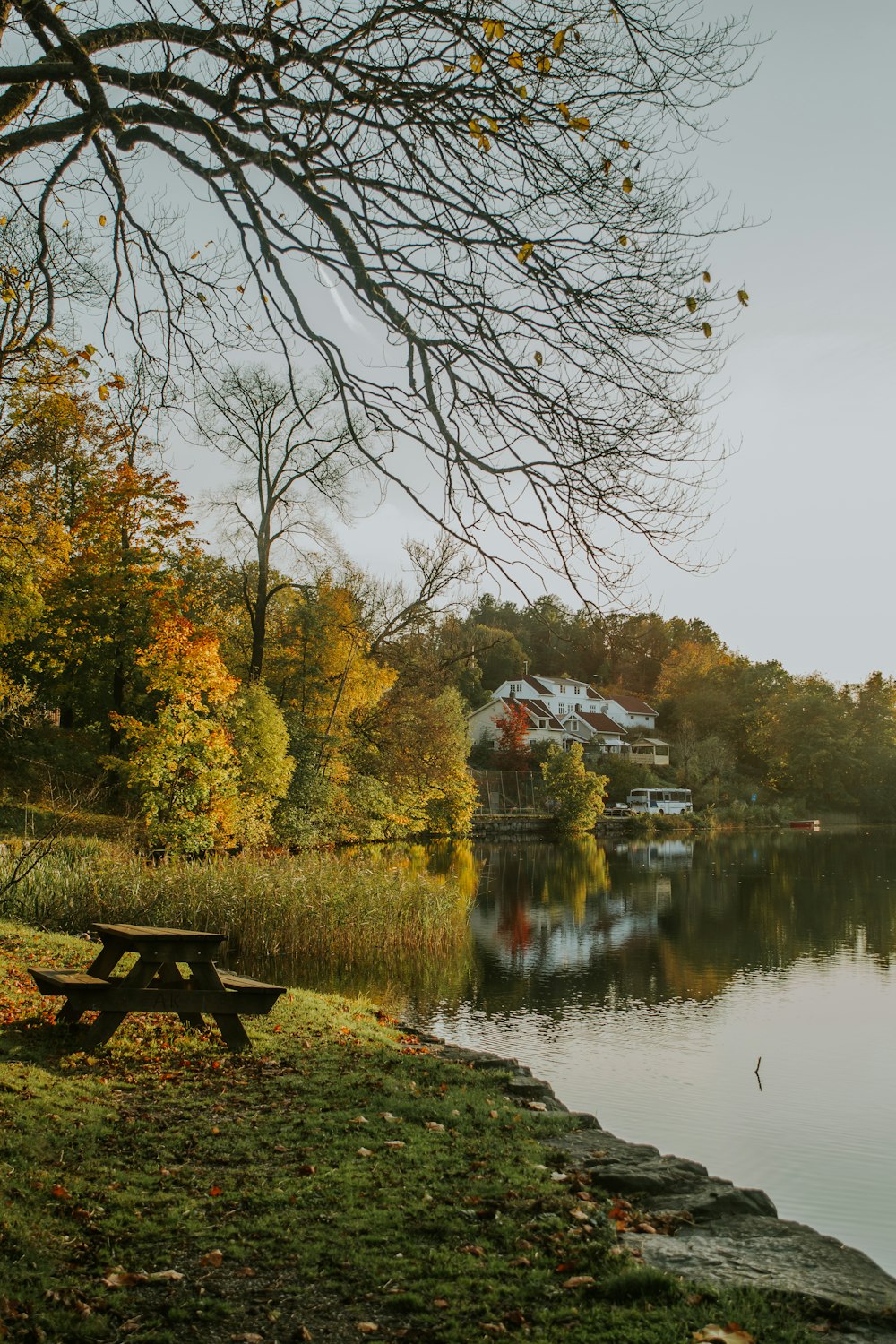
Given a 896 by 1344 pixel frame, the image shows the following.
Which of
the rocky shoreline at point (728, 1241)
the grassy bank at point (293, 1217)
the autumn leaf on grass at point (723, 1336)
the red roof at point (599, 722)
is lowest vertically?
the rocky shoreline at point (728, 1241)

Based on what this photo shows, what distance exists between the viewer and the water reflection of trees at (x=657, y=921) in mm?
17766

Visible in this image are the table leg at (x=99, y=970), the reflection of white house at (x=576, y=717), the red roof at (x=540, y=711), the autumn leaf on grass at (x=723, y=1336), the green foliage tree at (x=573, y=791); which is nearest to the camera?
the autumn leaf on grass at (x=723, y=1336)

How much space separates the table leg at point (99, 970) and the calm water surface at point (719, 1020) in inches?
207

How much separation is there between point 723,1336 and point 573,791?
51536 mm

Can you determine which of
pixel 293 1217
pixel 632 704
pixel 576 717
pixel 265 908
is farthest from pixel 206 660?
pixel 632 704

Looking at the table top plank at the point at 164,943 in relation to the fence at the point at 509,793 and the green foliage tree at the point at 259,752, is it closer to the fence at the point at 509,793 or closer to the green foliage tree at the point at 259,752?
the green foliage tree at the point at 259,752

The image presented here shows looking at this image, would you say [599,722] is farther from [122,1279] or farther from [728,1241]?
[122,1279]

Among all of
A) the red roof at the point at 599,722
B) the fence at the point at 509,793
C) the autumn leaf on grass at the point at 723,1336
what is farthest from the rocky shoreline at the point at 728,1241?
the red roof at the point at 599,722

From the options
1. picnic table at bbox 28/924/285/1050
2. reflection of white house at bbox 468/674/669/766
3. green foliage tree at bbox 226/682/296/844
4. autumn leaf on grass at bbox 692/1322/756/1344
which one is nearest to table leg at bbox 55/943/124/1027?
picnic table at bbox 28/924/285/1050

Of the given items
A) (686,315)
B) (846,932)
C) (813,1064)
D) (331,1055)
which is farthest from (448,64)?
(846,932)

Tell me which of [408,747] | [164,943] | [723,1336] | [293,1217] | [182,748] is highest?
[408,747]

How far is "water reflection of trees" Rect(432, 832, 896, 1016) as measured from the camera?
58.3 ft

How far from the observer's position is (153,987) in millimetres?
7746

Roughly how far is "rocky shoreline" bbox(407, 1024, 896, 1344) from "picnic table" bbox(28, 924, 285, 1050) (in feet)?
8.88
